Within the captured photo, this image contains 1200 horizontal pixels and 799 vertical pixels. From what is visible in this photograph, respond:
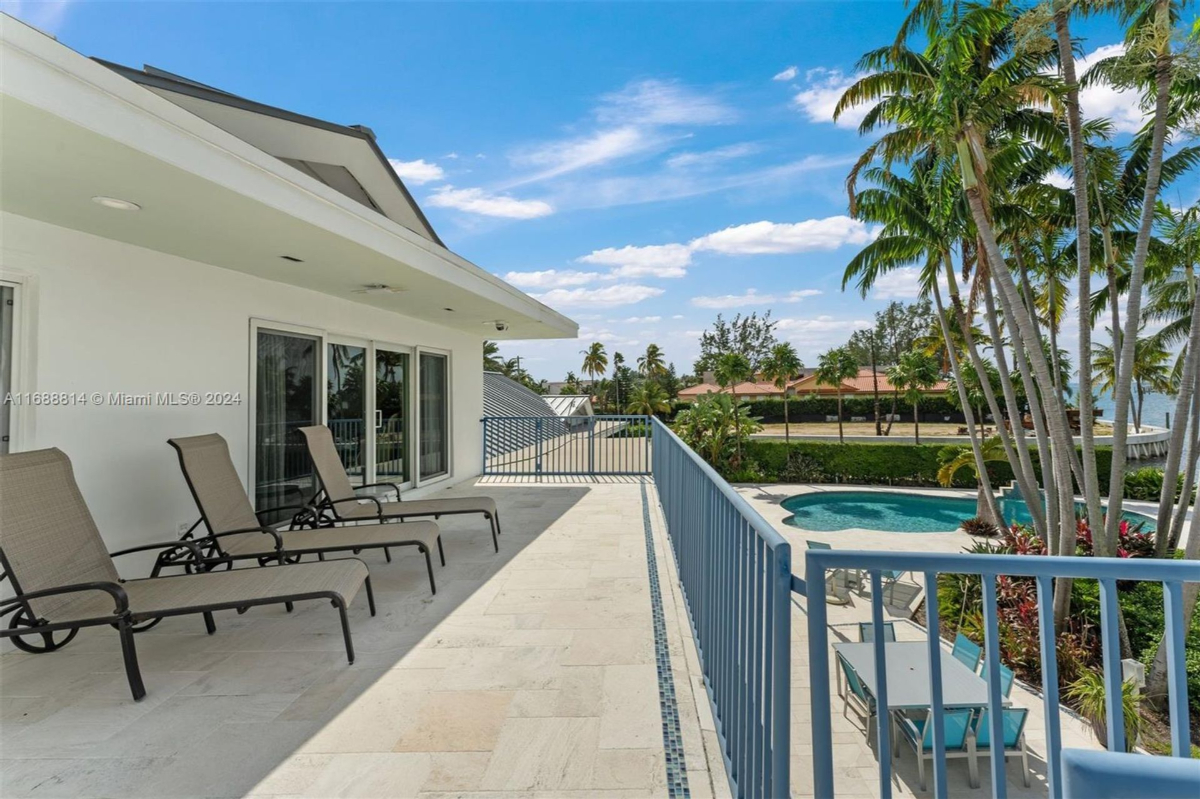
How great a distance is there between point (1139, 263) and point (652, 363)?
1722 inches

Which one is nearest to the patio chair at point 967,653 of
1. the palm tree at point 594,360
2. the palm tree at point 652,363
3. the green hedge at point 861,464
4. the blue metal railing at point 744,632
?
the blue metal railing at point 744,632

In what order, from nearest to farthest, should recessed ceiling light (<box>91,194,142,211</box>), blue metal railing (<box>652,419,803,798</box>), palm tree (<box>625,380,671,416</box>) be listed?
blue metal railing (<box>652,419,803,798</box>)
recessed ceiling light (<box>91,194,142,211</box>)
palm tree (<box>625,380,671,416</box>)

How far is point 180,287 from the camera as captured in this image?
4379 millimetres

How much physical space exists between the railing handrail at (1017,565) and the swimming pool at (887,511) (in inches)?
459

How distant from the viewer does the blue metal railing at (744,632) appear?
1.45m

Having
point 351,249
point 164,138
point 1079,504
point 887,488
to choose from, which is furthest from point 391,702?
point 887,488

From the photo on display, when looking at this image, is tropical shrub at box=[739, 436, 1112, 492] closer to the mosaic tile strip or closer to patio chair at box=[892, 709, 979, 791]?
the mosaic tile strip

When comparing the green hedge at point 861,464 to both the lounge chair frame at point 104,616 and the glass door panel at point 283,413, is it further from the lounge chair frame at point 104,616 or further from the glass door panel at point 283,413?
the lounge chair frame at point 104,616

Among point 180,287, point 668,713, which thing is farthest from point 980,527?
point 180,287

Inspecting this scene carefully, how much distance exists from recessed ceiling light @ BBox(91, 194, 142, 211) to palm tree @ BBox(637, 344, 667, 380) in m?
47.2

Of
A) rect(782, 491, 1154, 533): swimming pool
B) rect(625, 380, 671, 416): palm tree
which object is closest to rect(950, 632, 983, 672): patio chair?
rect(782, 491, 1154, 533): swimming pool

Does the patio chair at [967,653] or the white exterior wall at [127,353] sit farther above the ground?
the white exterior wall at [127,353]

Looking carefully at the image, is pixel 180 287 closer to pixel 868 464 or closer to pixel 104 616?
pixel 104 616

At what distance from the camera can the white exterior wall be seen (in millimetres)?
3406
